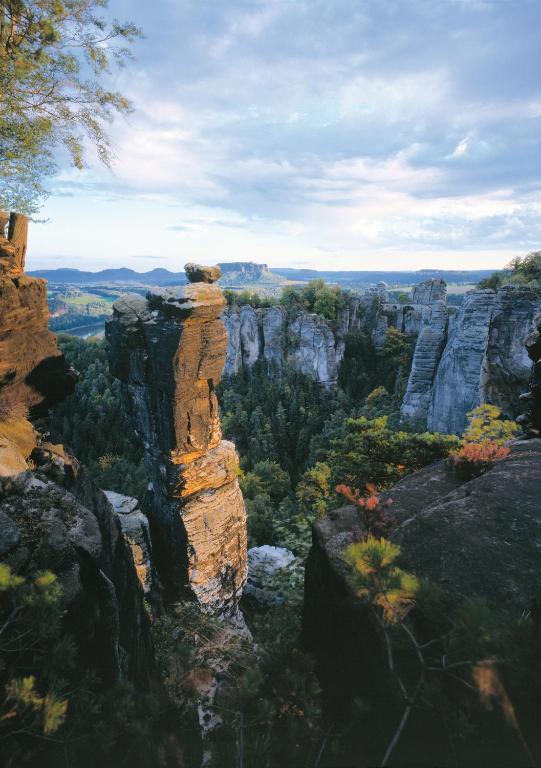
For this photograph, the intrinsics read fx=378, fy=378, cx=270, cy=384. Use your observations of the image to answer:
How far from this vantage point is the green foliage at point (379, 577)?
120 inches

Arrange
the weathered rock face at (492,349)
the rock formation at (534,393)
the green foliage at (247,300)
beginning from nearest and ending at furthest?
the rock formation at (534,393) < the weathered rock face at (492,349) < the green foliage at (247,300)

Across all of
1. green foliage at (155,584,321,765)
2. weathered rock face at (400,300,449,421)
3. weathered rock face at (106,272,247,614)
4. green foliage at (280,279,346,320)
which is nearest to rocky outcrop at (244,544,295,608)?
weathered rock face at (106,272,247,614)

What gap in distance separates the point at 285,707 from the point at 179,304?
34.0 ft

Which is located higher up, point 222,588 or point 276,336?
point 276,336

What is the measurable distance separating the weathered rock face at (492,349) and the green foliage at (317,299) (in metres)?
36.0

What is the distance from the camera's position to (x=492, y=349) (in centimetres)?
2533

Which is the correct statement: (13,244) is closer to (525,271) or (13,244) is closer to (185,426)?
(185,426)

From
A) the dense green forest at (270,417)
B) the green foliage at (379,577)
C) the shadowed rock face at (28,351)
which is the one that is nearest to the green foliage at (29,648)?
the green foliage at (379,577)

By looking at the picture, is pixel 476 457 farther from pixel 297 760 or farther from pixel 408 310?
pixel 408 310

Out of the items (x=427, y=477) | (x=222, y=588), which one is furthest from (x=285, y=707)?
(x=222, y=588)

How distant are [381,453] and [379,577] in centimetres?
1023

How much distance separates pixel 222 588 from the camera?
1457 centimetres

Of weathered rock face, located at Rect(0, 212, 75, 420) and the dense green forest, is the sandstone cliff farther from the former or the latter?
the dense green forest

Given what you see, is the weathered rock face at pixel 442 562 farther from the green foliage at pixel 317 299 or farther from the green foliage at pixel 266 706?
the green foliage at pixel 317 299
